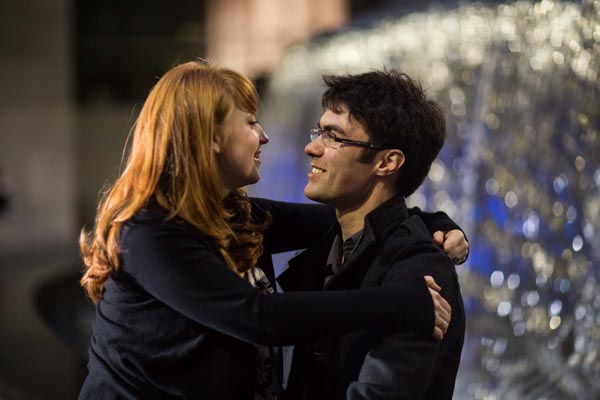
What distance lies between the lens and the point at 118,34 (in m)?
20.2

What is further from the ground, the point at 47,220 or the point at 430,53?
the point at 430,53

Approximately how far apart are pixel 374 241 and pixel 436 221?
0.38 meters

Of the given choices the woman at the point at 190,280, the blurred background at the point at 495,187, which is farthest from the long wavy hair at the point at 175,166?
the blurred background at the point at 495,187

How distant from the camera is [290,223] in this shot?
2.66 metres

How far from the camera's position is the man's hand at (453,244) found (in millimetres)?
2326

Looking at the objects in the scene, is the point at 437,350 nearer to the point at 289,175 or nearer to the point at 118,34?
the point at 289,175

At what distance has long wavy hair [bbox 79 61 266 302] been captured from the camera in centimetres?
205

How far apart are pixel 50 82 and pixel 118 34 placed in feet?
16.8

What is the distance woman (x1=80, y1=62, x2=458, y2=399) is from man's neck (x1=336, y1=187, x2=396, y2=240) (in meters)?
0.27

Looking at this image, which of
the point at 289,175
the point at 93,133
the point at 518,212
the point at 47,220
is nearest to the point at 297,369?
the point at 518,212

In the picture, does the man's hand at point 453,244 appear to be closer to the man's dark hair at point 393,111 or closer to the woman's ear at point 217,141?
the man's dark hair at point 393,111

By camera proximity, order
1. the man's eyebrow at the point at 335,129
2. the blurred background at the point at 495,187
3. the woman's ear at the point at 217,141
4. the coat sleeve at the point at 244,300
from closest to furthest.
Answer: the coat sleeve at the point at 244,300 → the woman's ear at the point at 217,141 → the man's eyebrow at the point at 335,129 → the blurred background at the point at 495,187

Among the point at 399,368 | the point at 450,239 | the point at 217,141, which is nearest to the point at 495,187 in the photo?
the point at 450,239

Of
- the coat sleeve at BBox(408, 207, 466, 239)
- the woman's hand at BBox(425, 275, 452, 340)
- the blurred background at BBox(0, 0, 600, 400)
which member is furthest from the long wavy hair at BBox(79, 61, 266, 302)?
the coat sleeve at BBox(408, 207, 466, 239)
